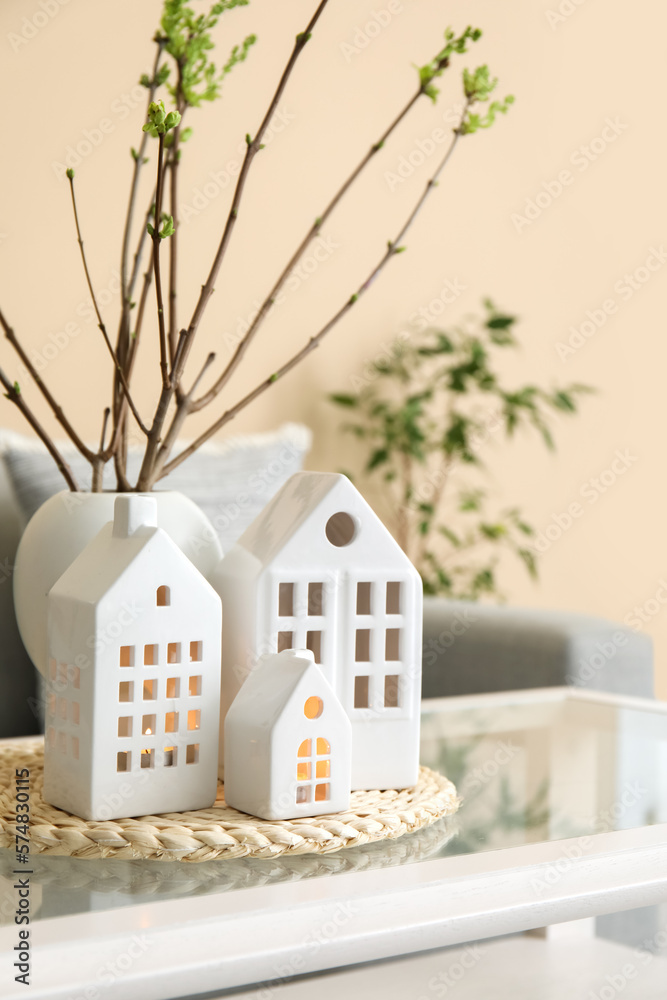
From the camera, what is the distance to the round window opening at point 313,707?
74cm

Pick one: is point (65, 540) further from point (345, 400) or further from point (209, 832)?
point (345, 400)

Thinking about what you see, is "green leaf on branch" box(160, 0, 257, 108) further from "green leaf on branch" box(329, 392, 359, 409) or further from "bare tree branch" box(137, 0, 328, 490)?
"green leaf on branch" box(329, 392, 359, 409)

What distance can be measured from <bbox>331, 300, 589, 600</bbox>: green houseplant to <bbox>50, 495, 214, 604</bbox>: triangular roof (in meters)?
1.80

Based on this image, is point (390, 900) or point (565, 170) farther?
point (565, 170)

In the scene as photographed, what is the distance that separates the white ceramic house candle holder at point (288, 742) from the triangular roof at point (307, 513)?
94 mm

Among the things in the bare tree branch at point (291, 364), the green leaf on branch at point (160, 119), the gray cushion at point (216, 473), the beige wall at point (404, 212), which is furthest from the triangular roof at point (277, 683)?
the beige wall at point (404, 212)

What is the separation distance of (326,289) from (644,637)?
1.34 meters

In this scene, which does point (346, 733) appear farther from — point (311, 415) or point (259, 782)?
point (311, 415)

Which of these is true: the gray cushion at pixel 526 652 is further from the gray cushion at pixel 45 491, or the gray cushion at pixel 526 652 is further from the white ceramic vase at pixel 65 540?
the white ceramic vase at pixel 65 540

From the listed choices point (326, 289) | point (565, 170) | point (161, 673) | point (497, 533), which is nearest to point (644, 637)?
point (497, 533)

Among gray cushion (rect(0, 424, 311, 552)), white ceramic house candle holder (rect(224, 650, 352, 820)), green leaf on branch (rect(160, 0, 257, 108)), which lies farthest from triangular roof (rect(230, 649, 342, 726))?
gray cushion (rect(0, 424, 311, 552))

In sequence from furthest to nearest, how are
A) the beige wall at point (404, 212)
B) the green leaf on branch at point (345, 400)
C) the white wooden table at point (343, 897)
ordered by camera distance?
the green leaf on branch at point (345, 400)
the beige wall at point (404, 212)
the white wooden table at point (343, 897)

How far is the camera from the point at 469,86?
0.92 m

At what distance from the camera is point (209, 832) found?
71 cm
